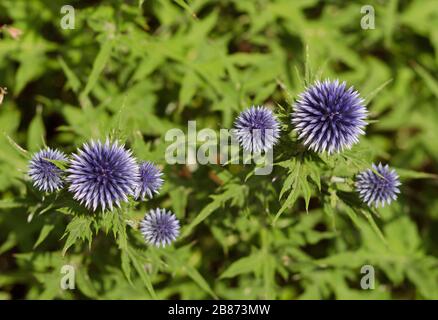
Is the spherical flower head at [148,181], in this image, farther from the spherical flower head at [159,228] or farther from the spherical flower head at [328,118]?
the spherical flower head at [328,118]

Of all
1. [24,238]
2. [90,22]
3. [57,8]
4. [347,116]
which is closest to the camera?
[347,116]

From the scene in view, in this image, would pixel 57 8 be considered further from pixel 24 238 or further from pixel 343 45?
pixel 343 45

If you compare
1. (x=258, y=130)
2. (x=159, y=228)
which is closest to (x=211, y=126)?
(x=159, y=228)

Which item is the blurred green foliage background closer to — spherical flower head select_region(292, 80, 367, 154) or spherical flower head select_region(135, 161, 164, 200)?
spherical flower head select_region(135, 161, 164, 200)

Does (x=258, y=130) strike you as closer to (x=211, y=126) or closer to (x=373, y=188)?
(x=373, y=188)

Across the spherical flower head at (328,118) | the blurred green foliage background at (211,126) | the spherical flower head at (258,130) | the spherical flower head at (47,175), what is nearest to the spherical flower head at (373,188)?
the blurred green foliage background at (211,126)

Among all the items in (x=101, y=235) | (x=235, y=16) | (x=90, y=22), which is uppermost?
(x=235, y=16)
